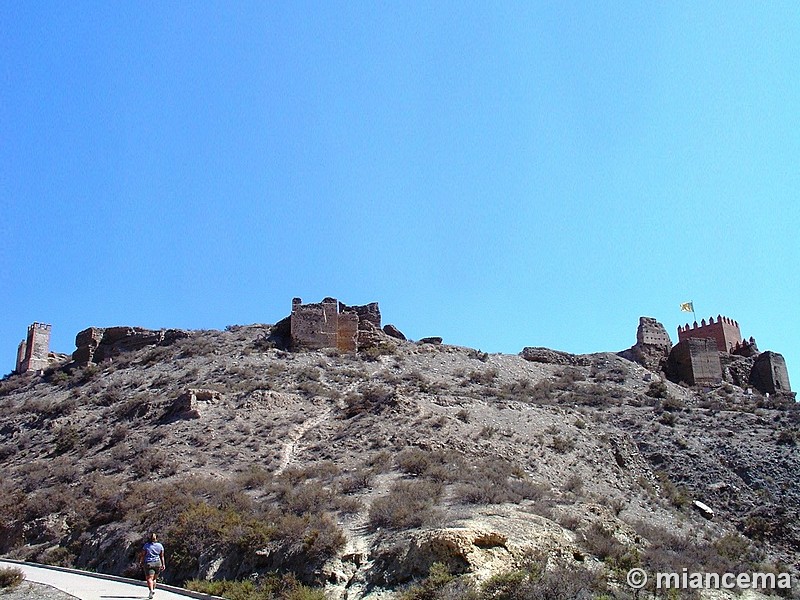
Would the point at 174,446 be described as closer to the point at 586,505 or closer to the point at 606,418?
the point at 586,505

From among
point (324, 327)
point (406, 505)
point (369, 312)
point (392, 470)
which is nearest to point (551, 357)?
point (369, 312)

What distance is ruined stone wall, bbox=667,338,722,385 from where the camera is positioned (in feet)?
112

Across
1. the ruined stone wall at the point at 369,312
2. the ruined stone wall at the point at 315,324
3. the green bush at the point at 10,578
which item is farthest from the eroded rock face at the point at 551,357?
the green bush at the point at 10,578

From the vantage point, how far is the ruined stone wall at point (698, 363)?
112 ft

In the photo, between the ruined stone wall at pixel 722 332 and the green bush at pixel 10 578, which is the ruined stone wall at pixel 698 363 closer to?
the ruined stone wall at pixel 722 332

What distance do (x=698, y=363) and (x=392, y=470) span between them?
2058 cm

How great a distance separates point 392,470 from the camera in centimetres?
1902

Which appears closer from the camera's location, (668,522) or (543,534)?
(543,534)

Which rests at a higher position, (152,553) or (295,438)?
(295,438)

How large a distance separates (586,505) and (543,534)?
11.0 feet

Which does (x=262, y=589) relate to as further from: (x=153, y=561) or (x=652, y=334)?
(x=652, y=334)

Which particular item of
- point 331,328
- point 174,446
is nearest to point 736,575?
point 174,446

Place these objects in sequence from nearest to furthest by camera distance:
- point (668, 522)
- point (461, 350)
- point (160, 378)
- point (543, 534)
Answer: point (543, 534) → point (668, 522) → point (160, 378) → point (461, 350)

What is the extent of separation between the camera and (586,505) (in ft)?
56.2
